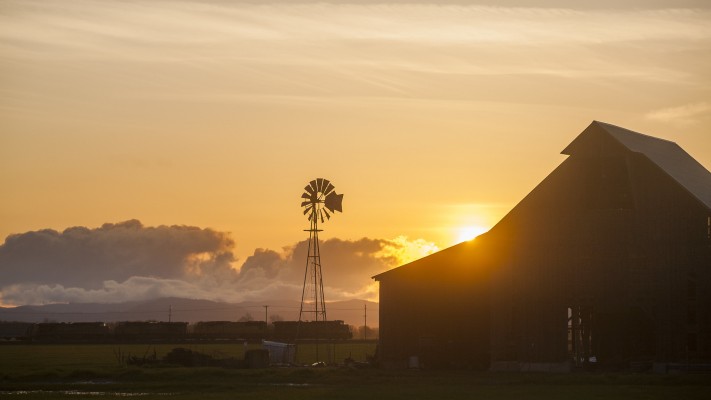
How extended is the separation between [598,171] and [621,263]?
16.0 feet

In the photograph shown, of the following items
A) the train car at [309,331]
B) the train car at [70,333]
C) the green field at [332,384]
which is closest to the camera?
Result: the green field at [332,384]

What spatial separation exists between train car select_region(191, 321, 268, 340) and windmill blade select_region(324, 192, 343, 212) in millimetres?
62402

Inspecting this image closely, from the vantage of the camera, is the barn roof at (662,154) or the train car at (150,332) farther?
the train car at (150,332)

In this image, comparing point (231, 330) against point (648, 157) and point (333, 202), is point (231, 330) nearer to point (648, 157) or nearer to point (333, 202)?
point (333, 202)

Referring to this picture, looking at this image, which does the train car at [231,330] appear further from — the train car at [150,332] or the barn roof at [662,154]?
the barn roof at [662,154]

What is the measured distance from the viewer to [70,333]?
464ft

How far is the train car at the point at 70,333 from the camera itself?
136725mm

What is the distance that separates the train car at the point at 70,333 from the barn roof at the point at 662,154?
264 feet

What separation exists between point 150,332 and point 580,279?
9161 centimetres

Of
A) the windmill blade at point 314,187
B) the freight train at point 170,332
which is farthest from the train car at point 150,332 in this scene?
the windmill blade at point 314,187

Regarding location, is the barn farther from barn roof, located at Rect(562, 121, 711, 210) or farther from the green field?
the green field

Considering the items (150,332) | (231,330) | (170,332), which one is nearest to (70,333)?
(150,332)

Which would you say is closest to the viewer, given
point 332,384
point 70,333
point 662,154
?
point 332,384

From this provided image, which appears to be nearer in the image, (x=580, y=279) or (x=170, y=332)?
(x=580, y=279)
